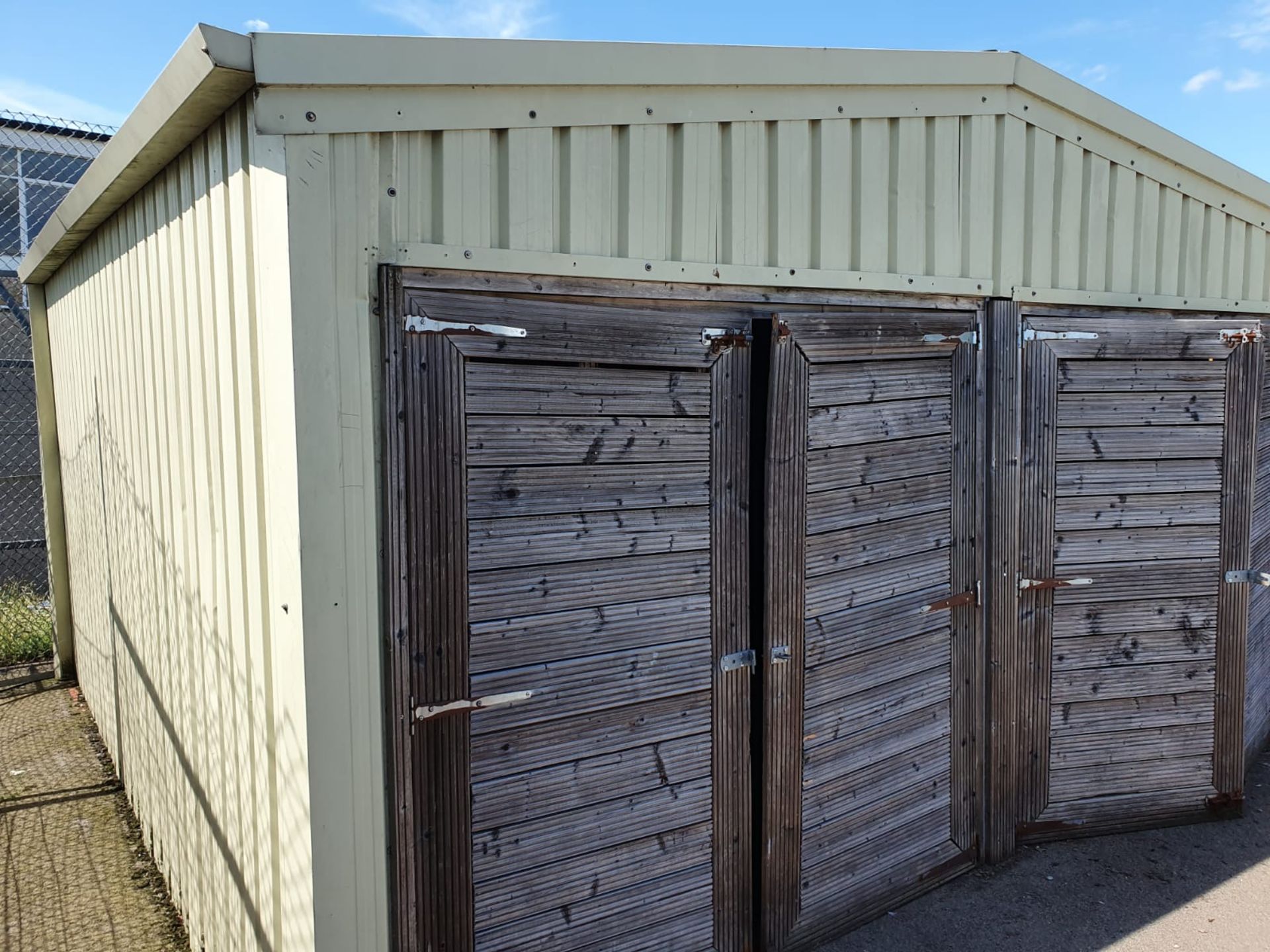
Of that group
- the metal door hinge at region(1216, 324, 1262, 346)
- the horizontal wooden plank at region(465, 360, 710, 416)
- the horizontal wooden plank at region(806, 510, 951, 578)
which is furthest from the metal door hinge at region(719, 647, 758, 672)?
the metal door hinge at region(1216, 324, 1262, 346)

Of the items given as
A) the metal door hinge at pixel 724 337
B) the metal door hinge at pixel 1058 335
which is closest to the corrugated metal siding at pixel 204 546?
the metal door hinge at pixel 724 337

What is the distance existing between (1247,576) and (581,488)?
11.7 ft

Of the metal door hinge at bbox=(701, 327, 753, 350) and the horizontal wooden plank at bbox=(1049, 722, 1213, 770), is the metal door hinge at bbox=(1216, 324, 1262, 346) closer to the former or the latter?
the horizontal wooden plank at bbox=(1049, 722, 1213, 770)

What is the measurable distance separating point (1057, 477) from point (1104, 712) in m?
1.12

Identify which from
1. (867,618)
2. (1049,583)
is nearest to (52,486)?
(867,618)

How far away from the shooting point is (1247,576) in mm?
4414

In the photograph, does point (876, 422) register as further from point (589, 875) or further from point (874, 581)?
point (589, 875)

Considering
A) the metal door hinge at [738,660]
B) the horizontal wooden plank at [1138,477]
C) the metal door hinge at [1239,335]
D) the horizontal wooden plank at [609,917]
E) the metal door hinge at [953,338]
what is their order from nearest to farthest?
the horizontal wooden plank at [609,917] < the metal door hinge at [738,660] < the metal door hinge at [953,338] < the horizontal wooden plank at [1138,477] < the metal door hinge at [1239,335]

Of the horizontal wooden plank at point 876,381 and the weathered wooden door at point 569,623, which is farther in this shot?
the horizontal wooden plank at point 876,381

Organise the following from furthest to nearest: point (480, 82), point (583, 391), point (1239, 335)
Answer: point (1239, 335), point (583, 391), point (480, 82)

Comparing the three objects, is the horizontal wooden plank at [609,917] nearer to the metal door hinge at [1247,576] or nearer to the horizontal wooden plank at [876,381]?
the horizontal wooden plank at [876,381]

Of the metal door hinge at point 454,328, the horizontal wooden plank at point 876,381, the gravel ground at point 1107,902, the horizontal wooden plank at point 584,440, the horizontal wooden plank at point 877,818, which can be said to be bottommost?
the gravel ground at point 1107,902

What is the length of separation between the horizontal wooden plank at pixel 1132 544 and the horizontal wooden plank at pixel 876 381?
1.04 metres

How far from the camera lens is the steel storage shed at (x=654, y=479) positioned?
93.1 inches
